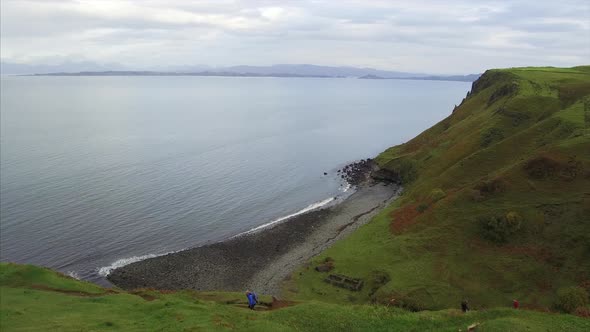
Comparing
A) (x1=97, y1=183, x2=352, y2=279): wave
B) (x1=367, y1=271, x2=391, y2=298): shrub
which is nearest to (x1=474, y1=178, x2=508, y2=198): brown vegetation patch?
(x1=367, y1=271, x2=391, y2=298): shrub

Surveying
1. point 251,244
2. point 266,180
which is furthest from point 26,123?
point 251,244

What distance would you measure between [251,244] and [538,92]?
77.1 metres

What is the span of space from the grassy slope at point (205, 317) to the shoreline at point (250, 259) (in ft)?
68.8

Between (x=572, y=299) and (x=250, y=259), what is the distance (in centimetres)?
4287

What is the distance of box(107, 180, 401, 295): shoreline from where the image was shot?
5931 cm

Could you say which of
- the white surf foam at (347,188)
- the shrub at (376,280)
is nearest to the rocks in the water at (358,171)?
the white surf foam at (347,188)

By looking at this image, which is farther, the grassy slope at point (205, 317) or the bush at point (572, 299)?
the bush at point (572, 299)

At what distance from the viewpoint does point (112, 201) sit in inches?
3514

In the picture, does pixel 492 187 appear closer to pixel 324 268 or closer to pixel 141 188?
pixel 324 268

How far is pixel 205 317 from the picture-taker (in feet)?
104

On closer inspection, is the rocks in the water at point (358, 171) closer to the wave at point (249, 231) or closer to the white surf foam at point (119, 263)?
the wave at point (249, 231)

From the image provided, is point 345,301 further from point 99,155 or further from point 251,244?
point 99,155

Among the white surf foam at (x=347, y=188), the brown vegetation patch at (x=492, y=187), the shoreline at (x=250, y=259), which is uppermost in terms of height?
the brown vegetation patch at (x=492, y=187)

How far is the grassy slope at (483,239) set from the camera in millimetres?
46438
